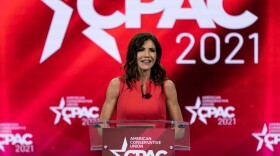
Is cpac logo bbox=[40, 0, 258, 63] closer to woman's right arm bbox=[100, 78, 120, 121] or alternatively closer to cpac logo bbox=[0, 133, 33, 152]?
cpac logo bbox=[0, 133, 33, 152]

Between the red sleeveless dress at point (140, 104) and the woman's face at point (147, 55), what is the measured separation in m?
0.12

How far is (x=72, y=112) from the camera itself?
4125 millimetres

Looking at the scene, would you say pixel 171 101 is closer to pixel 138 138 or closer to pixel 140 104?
pixel 140 104

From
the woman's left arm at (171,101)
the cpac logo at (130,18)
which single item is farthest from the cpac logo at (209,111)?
the woman's left arm at (171,101)

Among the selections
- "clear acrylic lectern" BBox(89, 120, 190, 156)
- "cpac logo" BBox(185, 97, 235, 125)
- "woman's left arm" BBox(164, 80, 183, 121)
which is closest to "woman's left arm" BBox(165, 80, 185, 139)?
"woman's left arm" BBox(164, 80, 183, 121)

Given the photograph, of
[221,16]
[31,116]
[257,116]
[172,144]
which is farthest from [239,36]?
[172,144]

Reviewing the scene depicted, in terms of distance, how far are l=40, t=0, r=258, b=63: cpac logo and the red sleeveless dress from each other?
5.64ft

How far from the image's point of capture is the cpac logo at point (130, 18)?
13.3 feet

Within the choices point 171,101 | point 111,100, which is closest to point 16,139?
point 111,100

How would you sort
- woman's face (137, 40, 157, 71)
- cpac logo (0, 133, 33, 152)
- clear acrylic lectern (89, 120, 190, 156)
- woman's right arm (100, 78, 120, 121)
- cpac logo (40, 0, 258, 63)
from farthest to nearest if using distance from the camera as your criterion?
cpac logo (0, 133, 33, 152) < cpac logo (40, 0, 258, 63) < woman's right arm (100, 78, 120, 121) < woman's face (137, 40, 157, 71) < clear acrylic lectern (89, 120, 190, 156)

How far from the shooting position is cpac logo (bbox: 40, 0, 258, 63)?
13.3ft

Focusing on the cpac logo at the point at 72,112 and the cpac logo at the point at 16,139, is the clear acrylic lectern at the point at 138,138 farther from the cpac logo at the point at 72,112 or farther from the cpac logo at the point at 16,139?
the cpac logo at the point at 16,139

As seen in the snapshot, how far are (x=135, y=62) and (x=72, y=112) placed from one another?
73.3 inches

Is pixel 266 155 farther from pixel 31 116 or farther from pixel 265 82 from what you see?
pixel 31 116
